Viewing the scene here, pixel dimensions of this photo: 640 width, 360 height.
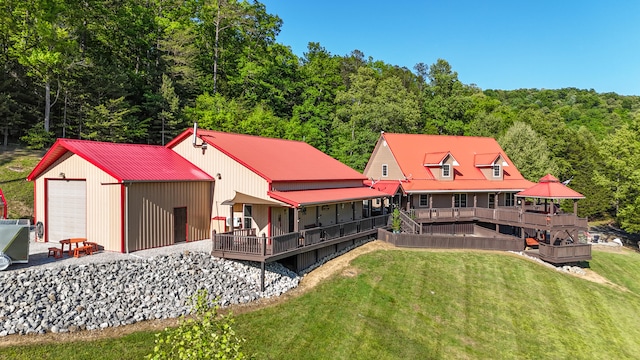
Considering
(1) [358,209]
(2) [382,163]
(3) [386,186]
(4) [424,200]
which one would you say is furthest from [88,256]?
(2) [382,163]

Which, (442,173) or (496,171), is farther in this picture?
(496,171)

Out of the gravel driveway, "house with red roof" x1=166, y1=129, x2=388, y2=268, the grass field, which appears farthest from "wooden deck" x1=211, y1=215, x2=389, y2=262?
the grass field

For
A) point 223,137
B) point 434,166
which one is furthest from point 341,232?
point 434,166

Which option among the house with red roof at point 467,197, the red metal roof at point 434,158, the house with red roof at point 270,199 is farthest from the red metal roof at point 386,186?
the red metal roof at point 434,158

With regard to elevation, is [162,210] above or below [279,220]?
above

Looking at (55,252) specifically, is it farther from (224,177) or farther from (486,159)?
(486,159)

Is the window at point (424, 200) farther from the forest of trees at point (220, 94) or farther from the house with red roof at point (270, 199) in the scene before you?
the forest of trees at point (220, 94)
